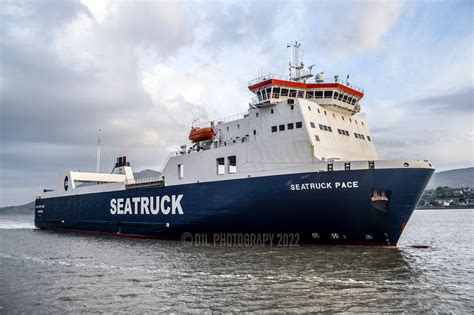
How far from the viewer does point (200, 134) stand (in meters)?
27.5

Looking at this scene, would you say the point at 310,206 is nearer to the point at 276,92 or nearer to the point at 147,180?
the point at 276,92

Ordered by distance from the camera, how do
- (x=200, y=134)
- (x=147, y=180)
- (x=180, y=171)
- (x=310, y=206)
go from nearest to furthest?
(x=310, y=206) → (x=180, y=171) → (x=200, y=134) → (x=147, y=180)

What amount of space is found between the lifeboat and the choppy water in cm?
947

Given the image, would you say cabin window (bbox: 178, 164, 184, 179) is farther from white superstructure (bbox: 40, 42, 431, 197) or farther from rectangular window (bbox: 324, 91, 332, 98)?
rectangular window (bbox: 324, 91, 332, 98)

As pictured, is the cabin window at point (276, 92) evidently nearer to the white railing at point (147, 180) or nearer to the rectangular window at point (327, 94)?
the rectangular window at point (327, 94)

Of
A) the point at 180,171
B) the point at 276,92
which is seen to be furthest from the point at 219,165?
the point at 276,92

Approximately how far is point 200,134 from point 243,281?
16099mm

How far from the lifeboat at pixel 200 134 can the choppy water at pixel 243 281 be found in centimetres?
947

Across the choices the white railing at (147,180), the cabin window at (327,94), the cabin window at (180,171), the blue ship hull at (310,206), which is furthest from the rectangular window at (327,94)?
the white railing at (147,180)

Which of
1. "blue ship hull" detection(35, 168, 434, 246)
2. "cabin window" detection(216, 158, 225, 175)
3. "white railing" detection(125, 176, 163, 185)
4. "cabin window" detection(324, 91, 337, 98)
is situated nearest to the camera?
"blue ship hull" detection(35, 168, 434, 246)

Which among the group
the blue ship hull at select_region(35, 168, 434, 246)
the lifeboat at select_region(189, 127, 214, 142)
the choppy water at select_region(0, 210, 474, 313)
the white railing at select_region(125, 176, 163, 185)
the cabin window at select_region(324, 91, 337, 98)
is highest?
the cabin window at select_region(324, 91, 337, 98)

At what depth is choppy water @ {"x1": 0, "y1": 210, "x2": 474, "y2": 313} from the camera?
1037 centimetres

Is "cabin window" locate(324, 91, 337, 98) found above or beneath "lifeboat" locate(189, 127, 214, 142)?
above

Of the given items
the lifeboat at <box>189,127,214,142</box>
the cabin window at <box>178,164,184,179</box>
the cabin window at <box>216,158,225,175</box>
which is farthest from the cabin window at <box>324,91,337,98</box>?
the cabin window at <box>178,164,184,179</box>
